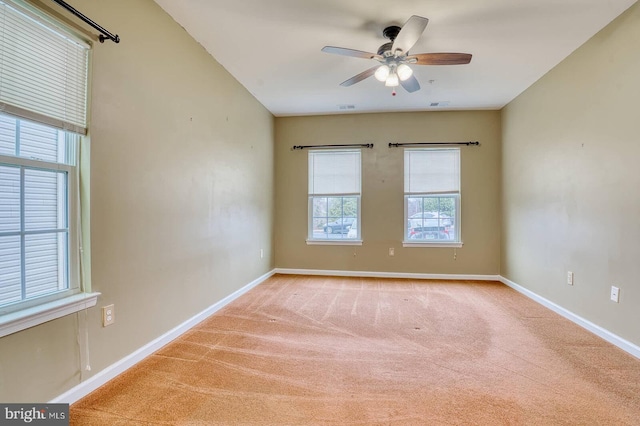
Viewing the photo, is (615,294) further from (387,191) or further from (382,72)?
(387,191)

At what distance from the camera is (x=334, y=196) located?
5105mm

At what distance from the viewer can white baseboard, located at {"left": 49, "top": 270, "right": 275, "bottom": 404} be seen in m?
1.71

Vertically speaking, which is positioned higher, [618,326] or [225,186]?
[225,186]

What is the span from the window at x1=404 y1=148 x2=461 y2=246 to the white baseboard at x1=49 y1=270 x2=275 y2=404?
10.7 ft

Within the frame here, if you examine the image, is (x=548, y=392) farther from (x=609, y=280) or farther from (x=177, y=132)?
(x=177, y=132)

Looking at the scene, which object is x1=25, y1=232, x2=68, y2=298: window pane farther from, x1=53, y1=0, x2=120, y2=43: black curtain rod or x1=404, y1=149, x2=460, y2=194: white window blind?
x1=404, y1=149, x2=460, y2=194: white window blind

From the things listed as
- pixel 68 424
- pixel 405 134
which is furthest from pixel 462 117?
pixel 68 424

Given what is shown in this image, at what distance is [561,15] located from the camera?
2461mm

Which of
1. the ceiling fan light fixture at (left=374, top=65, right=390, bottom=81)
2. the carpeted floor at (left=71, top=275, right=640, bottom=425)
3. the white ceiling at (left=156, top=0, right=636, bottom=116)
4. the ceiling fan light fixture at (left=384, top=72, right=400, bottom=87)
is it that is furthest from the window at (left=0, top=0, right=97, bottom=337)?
the ceiling fan light fixture at (left=384, top=72, right=400, bottom=87)

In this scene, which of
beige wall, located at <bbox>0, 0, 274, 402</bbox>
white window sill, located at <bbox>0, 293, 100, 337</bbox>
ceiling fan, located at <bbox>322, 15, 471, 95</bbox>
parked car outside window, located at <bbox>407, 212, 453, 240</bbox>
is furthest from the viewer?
parked car outside window, located at <bbox>407, 212, 453, 240</bbox>

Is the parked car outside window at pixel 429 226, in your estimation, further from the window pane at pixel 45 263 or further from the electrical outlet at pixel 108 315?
the window pane at pixel 45 263

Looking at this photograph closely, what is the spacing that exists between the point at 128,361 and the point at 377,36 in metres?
3.37

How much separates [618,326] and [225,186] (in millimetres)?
3963

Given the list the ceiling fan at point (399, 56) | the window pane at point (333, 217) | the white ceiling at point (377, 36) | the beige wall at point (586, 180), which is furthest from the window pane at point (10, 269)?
the beige wall at point (586, 180)
